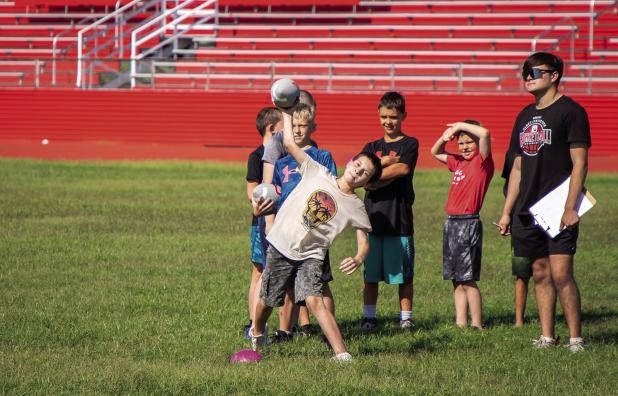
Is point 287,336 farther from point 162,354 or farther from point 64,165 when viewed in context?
point 64,165

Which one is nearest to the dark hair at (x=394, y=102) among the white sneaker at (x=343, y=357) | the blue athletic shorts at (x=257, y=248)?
the blue athletic shorts at (x=257, y=248)

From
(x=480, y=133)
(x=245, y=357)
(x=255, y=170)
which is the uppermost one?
(x=480, y=133)

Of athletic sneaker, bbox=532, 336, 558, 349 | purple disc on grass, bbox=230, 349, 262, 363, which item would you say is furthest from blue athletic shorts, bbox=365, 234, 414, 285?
purple disc on grass, bbox=230, 349, 262, 363

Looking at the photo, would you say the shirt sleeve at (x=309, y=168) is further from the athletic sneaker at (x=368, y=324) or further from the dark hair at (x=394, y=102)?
the athletic sneaker at (x=368, y=324)

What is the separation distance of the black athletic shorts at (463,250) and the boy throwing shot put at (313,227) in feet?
5.56

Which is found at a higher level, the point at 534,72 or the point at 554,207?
the point at 534,72

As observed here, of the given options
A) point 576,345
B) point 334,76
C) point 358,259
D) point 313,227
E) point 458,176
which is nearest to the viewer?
point 358,259

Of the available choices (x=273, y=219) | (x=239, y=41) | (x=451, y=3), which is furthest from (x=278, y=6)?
(x=273, y=219)

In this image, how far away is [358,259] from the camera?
20.5ft

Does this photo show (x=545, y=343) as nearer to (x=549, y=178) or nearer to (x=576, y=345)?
(x=576, y=345)

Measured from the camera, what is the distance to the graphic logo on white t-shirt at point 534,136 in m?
6.91

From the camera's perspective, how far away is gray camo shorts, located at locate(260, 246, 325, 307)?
6426 mm

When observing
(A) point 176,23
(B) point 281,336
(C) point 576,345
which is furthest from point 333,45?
(C) point 576,345

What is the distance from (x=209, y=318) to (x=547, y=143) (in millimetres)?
2808
